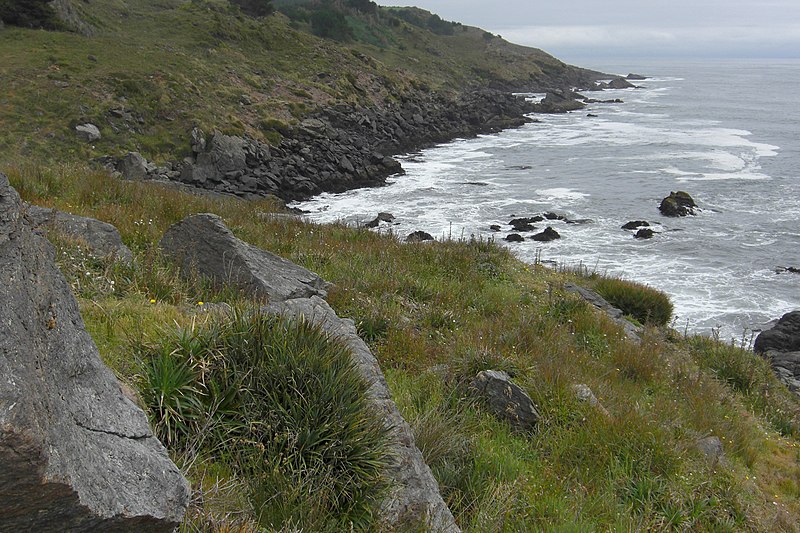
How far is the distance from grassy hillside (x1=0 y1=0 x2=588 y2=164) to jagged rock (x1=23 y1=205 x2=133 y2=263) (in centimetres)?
1550

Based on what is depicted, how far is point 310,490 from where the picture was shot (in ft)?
10.3

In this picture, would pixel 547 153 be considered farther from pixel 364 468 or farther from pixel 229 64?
pixel 364 468

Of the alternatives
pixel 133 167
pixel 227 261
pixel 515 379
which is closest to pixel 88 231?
pixel 227 261

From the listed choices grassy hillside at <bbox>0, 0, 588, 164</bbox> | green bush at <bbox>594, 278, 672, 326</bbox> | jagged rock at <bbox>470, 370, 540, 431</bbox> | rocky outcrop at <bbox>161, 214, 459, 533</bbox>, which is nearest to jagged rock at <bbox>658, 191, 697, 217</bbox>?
green bush at <bbox>594, 278, 672, 326</bbox>

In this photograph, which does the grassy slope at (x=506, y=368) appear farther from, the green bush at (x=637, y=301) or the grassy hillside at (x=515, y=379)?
the green bush at (x=637, y=301)

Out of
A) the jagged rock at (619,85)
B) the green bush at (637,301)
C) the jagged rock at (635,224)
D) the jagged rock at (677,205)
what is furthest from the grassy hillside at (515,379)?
the jagged rock at (619,85)

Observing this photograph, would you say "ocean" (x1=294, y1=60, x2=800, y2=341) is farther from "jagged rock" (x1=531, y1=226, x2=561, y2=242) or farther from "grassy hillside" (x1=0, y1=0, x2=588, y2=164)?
"grassy hillside" (x1=0, y1=0, x2=588, y2=164)

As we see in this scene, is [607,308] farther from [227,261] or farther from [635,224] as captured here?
[635,224]

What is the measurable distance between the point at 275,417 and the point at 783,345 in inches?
560

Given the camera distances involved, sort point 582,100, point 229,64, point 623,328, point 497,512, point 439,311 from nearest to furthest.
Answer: point 497,512, point 439,311, point 623,328, point 229,64, point 582,100

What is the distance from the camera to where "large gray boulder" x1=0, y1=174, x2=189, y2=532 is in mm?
1928

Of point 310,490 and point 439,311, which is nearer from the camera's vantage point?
point 310,490

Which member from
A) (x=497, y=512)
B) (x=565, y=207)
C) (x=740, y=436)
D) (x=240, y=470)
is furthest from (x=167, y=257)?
(x=565, y=207)

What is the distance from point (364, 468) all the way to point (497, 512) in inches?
40.1
